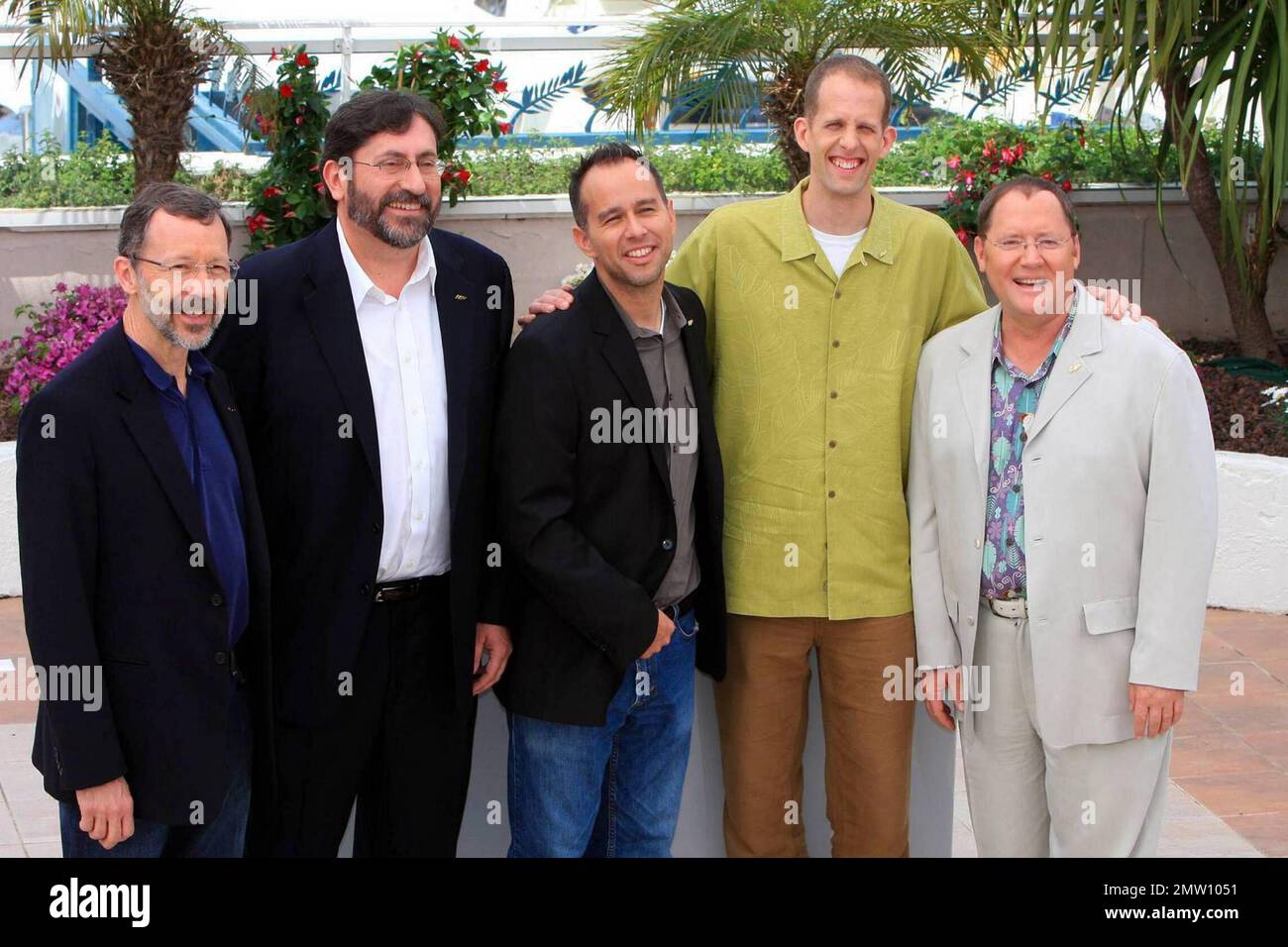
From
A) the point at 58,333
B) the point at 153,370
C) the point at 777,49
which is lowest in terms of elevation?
the point at 58,333

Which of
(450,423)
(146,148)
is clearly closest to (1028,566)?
(450,423)

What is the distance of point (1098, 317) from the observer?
3615 mm

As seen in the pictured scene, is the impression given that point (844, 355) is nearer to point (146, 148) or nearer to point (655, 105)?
point (655, 105)

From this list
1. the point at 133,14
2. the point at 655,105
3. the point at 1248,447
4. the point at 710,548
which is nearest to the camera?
the point at 710,548

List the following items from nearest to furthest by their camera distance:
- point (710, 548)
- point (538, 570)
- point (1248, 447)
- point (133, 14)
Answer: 1. point (538, 570)
2. point (710, 548)
3. point (1248, 447)
4. point (133, 14)

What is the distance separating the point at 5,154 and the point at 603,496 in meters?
7.94

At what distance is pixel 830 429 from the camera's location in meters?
3.92

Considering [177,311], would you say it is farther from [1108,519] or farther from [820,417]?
[1108,519]

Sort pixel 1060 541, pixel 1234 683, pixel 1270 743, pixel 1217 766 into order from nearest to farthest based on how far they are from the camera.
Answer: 1. pixel 1060 541
2. pixel 1217 766
3. pixel 1270 743
4. pixel 1234 683

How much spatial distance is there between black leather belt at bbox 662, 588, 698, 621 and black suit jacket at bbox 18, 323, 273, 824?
111 centimetres

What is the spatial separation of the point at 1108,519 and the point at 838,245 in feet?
3.40

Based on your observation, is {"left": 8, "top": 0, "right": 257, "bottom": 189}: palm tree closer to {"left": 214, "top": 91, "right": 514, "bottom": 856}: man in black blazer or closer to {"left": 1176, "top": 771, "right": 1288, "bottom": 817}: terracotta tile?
{"left": 214, "top": 91, "right": 514, "bottom": 856}: man in black blazer

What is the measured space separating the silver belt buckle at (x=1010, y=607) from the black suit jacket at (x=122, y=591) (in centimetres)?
184

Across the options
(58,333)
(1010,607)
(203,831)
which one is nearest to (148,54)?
(58,333)
